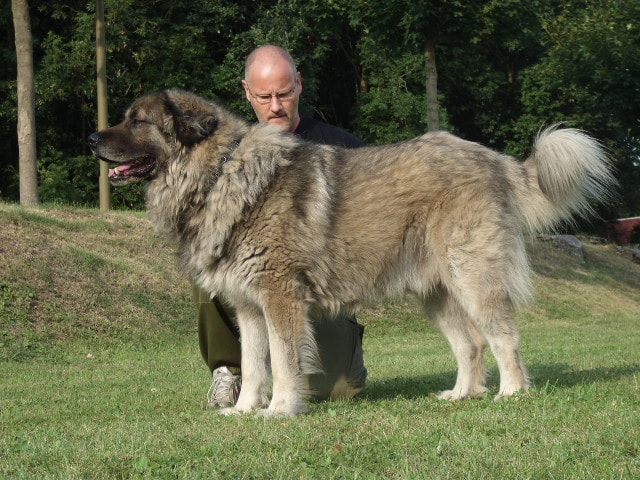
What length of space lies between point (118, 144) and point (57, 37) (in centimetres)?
2265

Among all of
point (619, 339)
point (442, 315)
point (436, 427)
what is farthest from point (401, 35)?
point (436, 427)

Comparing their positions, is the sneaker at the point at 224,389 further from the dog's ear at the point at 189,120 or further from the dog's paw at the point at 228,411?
the dog's ear at the point at 189,120

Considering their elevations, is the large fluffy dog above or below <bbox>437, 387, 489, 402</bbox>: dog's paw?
above

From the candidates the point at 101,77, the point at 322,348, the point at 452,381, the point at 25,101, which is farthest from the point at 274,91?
the point at 101,77

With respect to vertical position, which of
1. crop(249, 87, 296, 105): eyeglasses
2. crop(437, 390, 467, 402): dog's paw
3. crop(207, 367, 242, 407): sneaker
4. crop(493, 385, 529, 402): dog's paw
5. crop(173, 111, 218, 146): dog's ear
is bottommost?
crop(207, 367, 242, 407): sneaker

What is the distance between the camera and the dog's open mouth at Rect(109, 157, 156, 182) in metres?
5.64

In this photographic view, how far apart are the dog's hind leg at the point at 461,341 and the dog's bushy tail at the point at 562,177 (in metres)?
0.84

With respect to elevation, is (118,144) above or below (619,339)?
above

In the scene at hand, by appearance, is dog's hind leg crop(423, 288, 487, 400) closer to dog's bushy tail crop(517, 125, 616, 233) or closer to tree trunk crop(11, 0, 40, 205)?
dog's bushy tail crop(517, 125, 616, 233)

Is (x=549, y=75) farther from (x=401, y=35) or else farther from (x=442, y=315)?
(x=442, y=315)

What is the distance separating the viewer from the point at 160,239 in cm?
1603

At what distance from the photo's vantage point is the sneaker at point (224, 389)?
6.25 meters

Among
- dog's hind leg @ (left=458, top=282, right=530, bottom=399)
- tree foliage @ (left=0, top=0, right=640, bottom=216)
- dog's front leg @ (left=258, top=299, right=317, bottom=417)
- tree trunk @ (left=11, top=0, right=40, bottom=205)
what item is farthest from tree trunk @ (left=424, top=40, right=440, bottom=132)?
dog's front leg @ (left=258, top=299, right=317, bottom=417)

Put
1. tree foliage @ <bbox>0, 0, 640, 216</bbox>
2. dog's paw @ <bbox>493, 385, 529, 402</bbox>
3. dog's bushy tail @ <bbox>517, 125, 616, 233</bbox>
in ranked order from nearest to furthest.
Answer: dog's paw @ <bbox>493, 385, 529, 402</bbox>, dog's bushy tail @ <bbox>517, 125, 616, 233</bbox>, tree foliage @ <bbox>0, 0, 640, 216</bbox>
